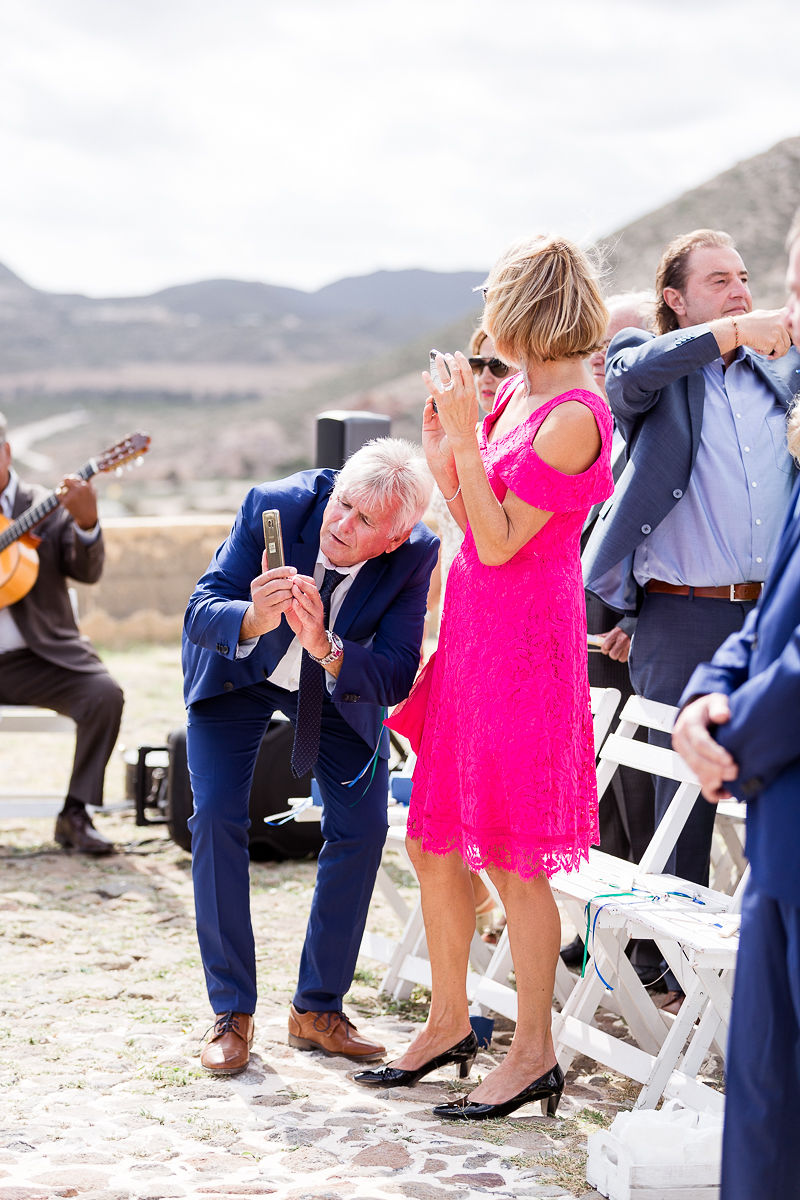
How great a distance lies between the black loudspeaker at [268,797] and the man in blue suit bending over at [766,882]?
3.35 meters

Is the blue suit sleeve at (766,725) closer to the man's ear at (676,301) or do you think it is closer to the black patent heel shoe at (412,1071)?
the black patent heel shoe at (412,1071)

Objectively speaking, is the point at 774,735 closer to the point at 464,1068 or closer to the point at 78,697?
the point at 464,1068

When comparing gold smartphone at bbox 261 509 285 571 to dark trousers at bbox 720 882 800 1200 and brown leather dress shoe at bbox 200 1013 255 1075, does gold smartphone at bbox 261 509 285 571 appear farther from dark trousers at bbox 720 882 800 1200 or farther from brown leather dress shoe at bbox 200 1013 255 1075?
dark trousers at bbox 720 882 800 1200

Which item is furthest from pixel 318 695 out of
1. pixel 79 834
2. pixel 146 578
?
pixel 146 578

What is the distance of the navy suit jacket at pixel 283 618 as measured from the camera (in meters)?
3.53

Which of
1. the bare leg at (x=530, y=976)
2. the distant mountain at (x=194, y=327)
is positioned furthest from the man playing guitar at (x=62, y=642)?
the distant mountain at (x=194, y=327)

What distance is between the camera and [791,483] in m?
3.87

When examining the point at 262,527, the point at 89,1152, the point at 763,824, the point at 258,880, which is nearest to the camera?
the point at 763,824

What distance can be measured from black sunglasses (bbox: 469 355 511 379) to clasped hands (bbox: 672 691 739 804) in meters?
2.67

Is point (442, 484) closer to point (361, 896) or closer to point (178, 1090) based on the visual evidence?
point (361, 896)

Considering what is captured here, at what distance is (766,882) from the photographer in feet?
6.46

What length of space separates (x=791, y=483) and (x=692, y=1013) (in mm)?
1581

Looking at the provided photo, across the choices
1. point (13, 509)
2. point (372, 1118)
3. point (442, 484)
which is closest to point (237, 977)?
point (372, 1118)

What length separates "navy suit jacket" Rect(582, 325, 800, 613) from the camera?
3809mm
